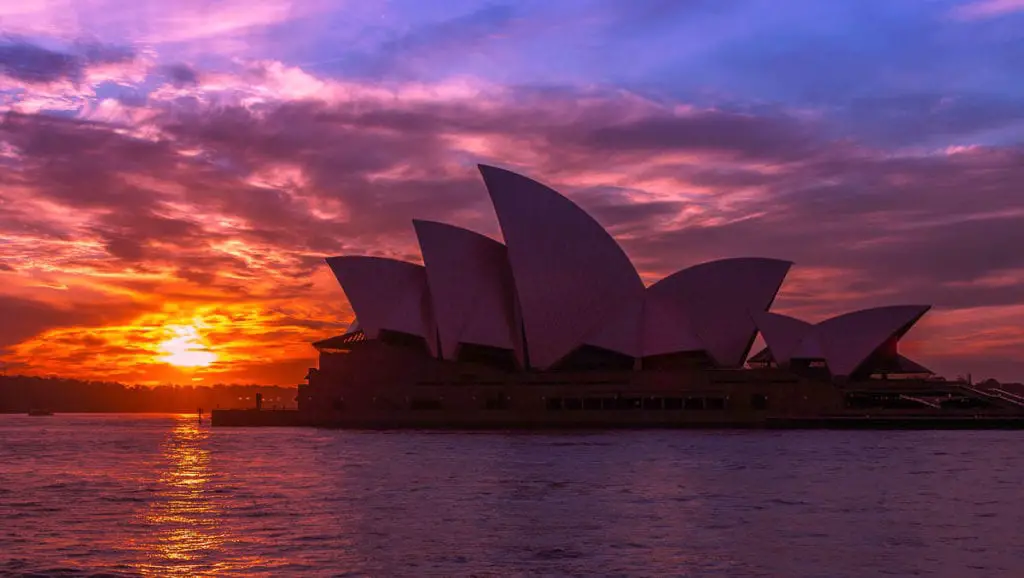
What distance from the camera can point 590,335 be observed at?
70.1 m

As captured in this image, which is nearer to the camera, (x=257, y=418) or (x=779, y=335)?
(x=779, y=335)

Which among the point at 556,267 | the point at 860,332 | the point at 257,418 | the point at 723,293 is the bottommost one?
the point at 257,418

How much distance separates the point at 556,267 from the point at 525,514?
145 feet

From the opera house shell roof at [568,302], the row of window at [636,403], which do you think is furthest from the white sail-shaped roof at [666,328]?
the row of window at [636,403]

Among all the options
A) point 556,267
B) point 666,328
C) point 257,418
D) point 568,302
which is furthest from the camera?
point 257,418

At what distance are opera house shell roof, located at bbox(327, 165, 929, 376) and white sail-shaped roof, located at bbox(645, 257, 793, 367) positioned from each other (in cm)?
6

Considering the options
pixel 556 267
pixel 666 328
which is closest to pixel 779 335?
pixel 666 328

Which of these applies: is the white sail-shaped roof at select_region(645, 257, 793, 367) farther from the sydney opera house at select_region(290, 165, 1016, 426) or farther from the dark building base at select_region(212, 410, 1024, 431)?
the dark building base at select_region(212, 410, 1024, 431)

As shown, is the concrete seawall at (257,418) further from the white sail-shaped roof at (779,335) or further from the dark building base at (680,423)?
the white sail-shaped roof at (779,335)

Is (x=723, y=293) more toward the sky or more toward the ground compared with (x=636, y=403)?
more toward the sky

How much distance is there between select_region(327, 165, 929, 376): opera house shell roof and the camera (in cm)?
6731

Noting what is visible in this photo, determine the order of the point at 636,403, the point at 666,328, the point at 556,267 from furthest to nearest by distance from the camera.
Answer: the point at 636,403 → the point at 666,328 → the point at 556,267

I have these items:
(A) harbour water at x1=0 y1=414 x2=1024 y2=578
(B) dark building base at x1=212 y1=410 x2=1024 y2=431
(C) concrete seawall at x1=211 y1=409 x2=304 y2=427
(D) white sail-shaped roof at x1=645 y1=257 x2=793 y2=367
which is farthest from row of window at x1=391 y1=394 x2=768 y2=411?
(A) harbour water at x1=0 y1=414 x2=1024 y2=578

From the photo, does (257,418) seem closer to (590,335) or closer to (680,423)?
(590,335)
